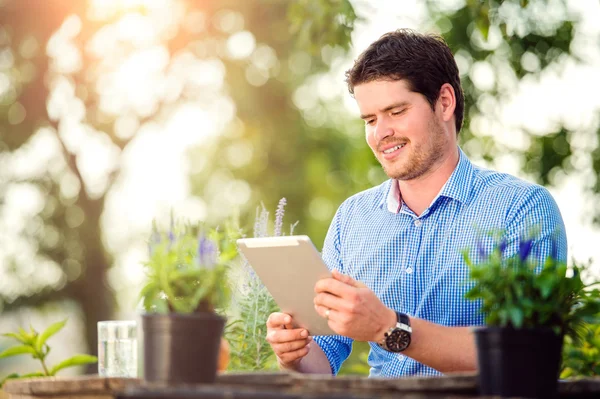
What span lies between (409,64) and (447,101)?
25 cm

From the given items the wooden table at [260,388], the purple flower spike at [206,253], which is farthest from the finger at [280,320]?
the purple flower spike at [206,253]

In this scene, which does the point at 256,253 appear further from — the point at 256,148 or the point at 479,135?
the point at 256,148

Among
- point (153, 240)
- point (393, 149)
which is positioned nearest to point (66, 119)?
point (393, 149)

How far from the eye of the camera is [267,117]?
14898 mm

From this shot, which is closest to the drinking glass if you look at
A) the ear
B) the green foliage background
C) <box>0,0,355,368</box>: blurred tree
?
the ear

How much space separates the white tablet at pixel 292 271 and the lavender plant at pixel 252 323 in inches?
21.7

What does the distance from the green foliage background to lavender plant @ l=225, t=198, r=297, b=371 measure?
1.48 metres

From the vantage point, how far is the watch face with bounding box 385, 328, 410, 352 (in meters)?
2.38

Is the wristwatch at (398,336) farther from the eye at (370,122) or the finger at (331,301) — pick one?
the eye at (370,122)

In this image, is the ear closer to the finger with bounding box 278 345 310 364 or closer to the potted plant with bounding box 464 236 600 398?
the finger with bounding box 278 345 310 364

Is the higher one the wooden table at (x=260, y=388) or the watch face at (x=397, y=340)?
the wooden table at (x=260, y=388)

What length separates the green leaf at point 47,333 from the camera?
241cm

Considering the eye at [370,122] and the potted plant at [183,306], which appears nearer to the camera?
the potted plant at [183,306]

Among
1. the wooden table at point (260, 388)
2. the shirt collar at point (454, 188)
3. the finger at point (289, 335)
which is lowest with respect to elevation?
the finger at point (289, 335)
